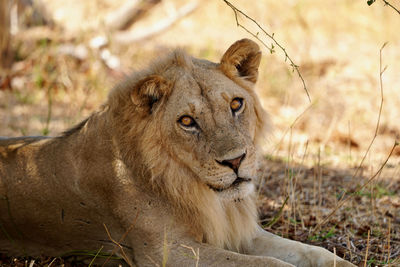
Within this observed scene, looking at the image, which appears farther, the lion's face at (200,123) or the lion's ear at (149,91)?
the lion's ear at (149,91)

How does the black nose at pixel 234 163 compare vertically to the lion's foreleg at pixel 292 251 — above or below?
above

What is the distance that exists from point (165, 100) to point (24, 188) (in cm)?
132

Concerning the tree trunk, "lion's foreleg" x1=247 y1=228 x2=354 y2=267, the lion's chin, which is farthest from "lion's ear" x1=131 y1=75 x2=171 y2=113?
the tree trunk

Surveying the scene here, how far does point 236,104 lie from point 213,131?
0.35 metres

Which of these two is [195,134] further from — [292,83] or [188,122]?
[292,83]

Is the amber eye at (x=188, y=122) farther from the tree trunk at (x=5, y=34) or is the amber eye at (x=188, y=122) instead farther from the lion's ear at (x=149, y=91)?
the tree trunk at (x=5, y=34)

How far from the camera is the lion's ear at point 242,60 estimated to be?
4.00 meters

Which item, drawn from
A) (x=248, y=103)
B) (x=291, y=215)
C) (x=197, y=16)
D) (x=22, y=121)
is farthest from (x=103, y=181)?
(x=197, y=16)

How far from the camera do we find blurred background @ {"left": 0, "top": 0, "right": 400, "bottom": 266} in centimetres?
582

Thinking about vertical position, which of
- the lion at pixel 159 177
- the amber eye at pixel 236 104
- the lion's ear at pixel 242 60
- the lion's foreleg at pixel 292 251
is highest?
the lion's ear at pixel 242 60

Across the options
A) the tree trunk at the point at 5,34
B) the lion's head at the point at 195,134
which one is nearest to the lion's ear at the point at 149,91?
the lion's head at the point at 195,134

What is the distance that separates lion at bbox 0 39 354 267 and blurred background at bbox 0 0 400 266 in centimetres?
58

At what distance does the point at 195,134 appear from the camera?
11.9 feet

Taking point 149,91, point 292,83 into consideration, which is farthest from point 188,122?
point 292,83
